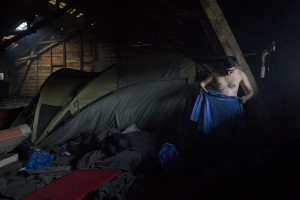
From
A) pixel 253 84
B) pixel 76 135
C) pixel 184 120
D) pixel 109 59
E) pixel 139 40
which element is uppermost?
pixel 139 40

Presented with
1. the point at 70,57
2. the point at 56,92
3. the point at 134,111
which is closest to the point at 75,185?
the point at 134,111

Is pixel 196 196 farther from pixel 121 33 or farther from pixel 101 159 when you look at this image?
pixel 121 33

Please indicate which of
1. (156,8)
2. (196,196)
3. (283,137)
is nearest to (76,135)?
(196,196)

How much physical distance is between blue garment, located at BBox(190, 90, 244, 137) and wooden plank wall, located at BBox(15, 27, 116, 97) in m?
11.5

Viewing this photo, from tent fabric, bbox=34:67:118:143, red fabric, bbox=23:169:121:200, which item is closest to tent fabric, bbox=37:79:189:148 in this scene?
tent fabric, bbox=34:67:118:143

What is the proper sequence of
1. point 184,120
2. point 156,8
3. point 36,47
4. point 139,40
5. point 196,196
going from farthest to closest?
1. point 36,47
2. point 139,40
3. point 156,8
4. point 184,120
5. point 196,196

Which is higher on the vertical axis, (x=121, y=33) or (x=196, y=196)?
(x=121, y=33)

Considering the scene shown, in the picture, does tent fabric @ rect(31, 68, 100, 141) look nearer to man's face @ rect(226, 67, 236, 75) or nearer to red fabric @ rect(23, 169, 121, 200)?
red fabric @ rect(23, 169, 121, 200)

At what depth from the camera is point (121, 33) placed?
51.5ft

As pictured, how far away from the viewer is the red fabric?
3748 millimetres

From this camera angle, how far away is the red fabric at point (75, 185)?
12.3ft

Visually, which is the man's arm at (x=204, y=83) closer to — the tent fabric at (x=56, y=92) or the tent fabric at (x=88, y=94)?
the tent fabric at (x=88, y=94)

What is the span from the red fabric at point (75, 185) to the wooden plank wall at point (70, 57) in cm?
1197

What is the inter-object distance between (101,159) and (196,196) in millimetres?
1789
